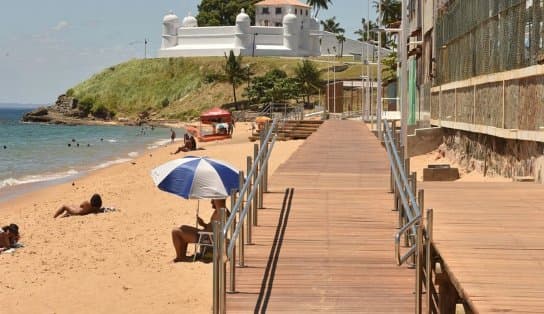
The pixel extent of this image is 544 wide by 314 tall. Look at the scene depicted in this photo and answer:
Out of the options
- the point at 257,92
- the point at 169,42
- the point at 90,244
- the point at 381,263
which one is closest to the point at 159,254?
the point at 90,244

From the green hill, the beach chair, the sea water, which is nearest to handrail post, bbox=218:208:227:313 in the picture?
the beach chair

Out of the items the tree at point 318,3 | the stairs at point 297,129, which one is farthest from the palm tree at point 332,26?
the stairs at point 297,129

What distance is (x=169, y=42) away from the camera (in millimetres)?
115250

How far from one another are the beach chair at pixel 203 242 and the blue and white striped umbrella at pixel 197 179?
80 cm

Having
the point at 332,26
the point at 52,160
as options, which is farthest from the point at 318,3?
the point at 52,160

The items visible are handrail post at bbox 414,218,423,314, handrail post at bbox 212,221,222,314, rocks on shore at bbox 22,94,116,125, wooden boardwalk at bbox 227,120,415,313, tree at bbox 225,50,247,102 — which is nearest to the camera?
handrail post at bbox 212,221,222,314

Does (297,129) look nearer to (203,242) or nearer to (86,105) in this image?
(203,242)

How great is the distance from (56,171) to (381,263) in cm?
3484

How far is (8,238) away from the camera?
15.8 meters

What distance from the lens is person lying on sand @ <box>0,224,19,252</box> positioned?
15.6 metres

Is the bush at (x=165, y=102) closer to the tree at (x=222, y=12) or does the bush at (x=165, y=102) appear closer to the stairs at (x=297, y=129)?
the tree at (x=222, y=12)

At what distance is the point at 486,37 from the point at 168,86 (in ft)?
327

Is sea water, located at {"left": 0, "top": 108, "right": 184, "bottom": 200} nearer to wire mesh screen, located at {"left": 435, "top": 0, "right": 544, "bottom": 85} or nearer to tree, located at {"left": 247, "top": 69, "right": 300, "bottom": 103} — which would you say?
wire mesh screen, located at {"left": 435, "top": 0, "right": 544, "bottom": 85}

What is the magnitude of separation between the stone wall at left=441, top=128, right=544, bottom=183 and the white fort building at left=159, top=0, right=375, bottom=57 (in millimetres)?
81339
